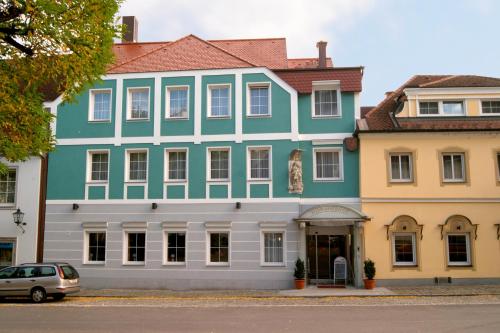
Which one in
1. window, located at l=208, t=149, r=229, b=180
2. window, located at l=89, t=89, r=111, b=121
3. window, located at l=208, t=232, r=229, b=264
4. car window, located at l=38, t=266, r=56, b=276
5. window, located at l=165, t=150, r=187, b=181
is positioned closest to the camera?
car window, located at l=38, t=266, r=56, b=276

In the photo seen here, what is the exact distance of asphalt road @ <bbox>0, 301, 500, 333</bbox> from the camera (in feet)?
42.3

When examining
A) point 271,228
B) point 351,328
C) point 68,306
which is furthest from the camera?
point 271,228

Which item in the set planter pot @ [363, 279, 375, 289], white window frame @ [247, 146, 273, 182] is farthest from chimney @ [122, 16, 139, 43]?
planter pot @ [363, 279, 375, 289]

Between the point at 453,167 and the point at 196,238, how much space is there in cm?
1205

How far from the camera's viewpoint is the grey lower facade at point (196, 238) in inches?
914

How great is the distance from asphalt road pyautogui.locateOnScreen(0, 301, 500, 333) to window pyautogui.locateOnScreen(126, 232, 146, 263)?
224 inches

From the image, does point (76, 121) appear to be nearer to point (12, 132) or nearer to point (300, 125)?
point (300, 125)

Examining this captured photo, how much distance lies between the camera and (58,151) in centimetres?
2536

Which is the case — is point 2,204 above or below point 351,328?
above

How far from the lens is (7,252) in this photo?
24.9 m

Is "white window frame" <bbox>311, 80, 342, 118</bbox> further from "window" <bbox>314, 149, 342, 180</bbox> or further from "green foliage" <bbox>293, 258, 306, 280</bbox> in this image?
"green foliage" <bbox>293, 258, 306, 280</bbox>

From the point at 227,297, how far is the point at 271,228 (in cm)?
408

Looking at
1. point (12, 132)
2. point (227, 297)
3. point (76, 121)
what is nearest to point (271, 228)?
point (227, 297)

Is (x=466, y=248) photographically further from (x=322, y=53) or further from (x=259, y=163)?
(x=322, y=53)
